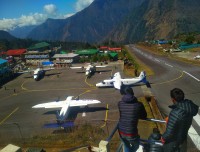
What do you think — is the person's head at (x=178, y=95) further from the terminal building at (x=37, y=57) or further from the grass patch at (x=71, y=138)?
the terminal building at (x=37, y=57)

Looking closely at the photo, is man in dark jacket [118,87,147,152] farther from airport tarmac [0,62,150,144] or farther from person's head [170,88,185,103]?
airport tarmac [0,62,150,144]

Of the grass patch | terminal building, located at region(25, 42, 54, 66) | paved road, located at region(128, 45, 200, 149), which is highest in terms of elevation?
the grass patch

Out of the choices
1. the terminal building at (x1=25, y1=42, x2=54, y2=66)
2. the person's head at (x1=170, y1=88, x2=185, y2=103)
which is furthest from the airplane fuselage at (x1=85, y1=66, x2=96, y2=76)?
the person's head at (x1=170, y1=88, x2=185, y2=103)

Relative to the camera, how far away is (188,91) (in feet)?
166

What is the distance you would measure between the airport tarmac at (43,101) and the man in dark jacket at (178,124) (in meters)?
22.7

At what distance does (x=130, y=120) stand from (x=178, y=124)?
2.34 metres

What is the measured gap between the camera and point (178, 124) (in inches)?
352

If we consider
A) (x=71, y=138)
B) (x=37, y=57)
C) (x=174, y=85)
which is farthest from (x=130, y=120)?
(x=37, y=57)

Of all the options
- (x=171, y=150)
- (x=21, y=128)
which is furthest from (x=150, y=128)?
(x=171, y=150)

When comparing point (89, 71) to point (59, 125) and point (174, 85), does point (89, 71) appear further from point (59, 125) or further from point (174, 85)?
point (59, 125)

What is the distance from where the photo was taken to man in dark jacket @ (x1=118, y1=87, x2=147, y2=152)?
1069 centimetres

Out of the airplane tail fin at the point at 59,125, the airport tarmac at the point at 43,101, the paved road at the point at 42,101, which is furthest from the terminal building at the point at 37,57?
the airplane tail fin at the point at 59,125

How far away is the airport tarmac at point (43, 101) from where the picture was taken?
1444 inches

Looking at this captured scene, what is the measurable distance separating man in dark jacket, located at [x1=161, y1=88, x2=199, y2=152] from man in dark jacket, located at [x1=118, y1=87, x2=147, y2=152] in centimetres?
165
